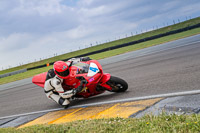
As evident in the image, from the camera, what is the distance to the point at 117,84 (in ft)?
22.2

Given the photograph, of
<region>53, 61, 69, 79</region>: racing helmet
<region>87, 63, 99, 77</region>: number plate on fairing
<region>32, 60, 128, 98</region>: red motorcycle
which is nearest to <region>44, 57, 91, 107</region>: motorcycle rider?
<region>53, 61, 69, 79</region>: racing helmet

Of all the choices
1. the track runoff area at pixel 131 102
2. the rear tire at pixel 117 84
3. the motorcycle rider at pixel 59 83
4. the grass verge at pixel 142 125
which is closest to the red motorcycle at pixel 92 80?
the rear tire at pixel 117 84

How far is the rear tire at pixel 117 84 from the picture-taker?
21.5 ft

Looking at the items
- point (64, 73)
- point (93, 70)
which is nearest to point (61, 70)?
point (64, 73)

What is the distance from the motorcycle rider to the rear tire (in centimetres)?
76

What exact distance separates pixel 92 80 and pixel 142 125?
304cm

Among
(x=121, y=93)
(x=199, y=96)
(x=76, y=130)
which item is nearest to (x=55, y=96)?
(x=121, y=93)

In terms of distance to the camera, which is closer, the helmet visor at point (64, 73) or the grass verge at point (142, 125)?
the grass verge at point (142, 125)

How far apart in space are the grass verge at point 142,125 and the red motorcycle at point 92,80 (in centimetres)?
200

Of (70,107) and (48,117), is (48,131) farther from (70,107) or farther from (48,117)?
(70,107)

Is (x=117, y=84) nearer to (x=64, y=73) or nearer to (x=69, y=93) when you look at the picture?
(x=69, y=93)

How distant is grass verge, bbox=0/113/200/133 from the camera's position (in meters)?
3.04

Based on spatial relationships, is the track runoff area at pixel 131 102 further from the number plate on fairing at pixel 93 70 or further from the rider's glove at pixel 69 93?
the number plate on fairing at pixel 93 70


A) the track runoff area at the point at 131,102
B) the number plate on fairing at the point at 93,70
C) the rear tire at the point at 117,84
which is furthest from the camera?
the rear tire at the point at 117,84
